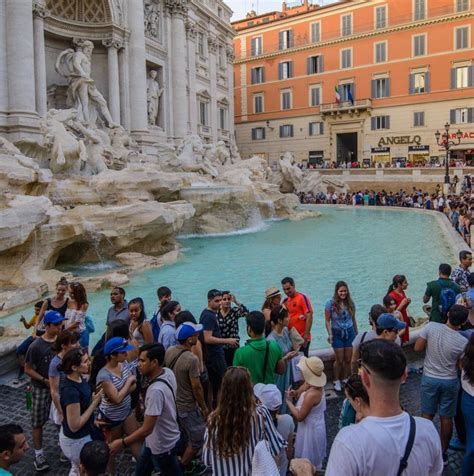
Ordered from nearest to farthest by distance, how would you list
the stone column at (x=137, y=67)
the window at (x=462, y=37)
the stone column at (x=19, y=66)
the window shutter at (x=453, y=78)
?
1. the stone column at (x=19, y=66)
2. the stone column at (x=137, y=67)
3. the window at (x=462, y=37)
4. the window shutter at (x=453, y=78)

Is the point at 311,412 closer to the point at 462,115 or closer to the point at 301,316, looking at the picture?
the point at 301,316

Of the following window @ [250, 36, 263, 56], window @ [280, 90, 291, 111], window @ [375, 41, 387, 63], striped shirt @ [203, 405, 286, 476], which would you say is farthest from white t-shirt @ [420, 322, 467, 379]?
window @ [250, 36, 263, 56]

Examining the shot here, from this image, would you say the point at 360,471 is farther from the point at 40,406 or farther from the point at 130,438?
the point at 40,406

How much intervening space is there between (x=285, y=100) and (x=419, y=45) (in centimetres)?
1100

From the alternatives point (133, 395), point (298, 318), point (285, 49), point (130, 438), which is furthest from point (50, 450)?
point (285, 49)

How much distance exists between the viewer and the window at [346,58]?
37469 millimetres

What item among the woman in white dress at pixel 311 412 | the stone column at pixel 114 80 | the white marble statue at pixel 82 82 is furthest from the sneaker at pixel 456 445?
the stone column at pixel 114 80

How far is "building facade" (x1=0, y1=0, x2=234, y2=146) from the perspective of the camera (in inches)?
659

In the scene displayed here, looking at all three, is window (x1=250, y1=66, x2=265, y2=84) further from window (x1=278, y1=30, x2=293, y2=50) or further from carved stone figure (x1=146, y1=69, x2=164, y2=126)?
carved stone figure (x1=146, y1=69, x2=164, y2=126)

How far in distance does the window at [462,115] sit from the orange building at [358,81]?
6 cm

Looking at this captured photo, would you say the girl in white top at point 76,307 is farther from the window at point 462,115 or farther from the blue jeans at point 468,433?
the window at point 462,115

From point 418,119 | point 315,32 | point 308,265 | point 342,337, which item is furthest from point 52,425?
point 315,32

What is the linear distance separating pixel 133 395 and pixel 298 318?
1946 millimetres

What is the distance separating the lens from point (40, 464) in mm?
3500
